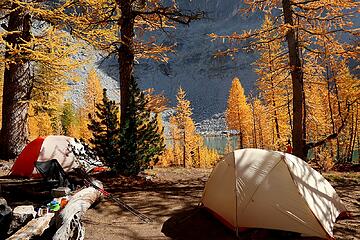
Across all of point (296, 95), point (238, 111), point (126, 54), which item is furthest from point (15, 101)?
point (238, 111)

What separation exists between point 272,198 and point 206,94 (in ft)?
517

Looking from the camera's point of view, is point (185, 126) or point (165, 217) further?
point (185, 126)

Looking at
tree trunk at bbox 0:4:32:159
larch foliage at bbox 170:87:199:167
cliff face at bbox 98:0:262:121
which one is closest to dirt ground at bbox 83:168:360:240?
tree trunk at bbox 0:4:32:159

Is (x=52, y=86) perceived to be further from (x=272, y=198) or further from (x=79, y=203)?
(x=272, y=198)

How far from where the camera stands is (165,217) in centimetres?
630

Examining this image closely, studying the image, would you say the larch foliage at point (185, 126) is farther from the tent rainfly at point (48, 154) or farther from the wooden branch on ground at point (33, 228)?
the wooden branch on ground at point (33, 228)

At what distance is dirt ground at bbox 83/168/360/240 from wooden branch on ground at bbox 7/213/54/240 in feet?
2.26

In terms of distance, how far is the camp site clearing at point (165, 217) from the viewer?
17.7 feet

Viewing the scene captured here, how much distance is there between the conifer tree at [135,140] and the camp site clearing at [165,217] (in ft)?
1.53

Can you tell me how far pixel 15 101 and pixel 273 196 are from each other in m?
10.5

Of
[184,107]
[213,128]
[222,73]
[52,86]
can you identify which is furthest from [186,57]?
[52,86]

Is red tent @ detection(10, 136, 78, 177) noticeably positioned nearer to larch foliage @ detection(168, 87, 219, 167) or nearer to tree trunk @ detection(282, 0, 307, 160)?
tree trunk @ detection(282, 0, 307, 160)

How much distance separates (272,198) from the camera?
18.0 ft

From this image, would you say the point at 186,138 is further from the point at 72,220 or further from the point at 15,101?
the point at 72,220
